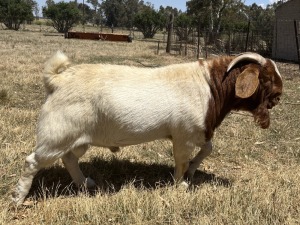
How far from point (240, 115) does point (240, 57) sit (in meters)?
4.27

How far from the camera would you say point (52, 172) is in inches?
207

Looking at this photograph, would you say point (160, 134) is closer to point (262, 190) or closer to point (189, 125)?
point (189, 125)

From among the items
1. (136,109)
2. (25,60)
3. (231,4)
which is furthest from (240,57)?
(231,4)

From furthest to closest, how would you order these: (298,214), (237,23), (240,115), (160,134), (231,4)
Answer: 1. (237,23)
2. (231,4)
3. (240,115)
4. (160,134)
5. (298,214)

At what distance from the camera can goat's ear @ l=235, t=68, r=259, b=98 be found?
180 inches

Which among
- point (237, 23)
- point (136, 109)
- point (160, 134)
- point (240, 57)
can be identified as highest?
point (237, 23)

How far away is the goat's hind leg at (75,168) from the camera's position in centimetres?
479

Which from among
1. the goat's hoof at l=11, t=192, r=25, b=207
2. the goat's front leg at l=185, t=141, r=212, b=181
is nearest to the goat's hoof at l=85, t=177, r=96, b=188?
the goat's hoof at l=11, t=192, r=25, b=207

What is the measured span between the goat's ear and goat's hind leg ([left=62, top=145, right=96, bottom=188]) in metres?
1.92

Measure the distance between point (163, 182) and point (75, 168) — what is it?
115cm

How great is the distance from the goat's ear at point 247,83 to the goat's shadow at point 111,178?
1.18 meters

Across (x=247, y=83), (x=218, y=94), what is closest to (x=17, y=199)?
(x=218, y=94)

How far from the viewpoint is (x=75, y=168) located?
4.89m

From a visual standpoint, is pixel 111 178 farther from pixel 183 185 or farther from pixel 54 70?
pixel 54 70
